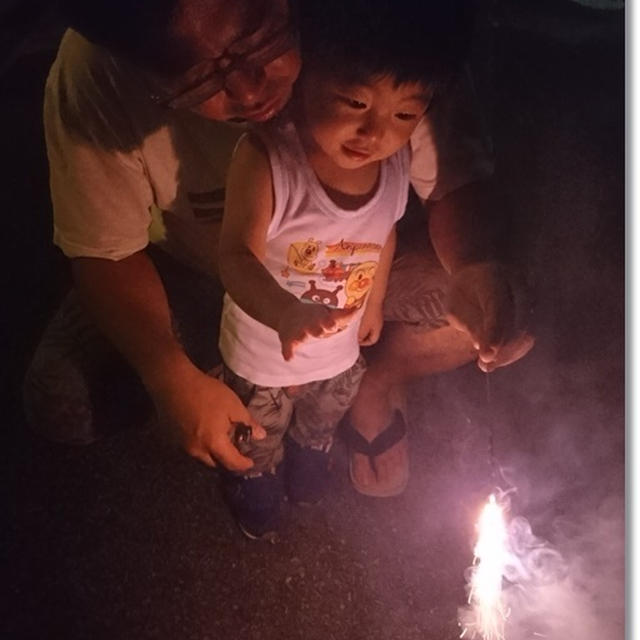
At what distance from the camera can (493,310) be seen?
40.4 inches

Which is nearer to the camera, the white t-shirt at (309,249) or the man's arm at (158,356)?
the white t-shirt at (309,249)

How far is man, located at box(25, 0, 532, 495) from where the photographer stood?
Result: 78cm

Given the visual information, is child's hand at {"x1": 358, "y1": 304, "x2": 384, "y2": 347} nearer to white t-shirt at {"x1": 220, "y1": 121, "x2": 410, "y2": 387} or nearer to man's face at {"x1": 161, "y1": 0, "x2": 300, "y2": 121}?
white t-shirt at {"x1": 220, "y1": 121, "x2": 410, "y2": 387}

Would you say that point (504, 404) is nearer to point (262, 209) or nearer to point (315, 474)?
point (315, 474)

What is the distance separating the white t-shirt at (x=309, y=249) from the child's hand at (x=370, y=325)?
29 millimetres

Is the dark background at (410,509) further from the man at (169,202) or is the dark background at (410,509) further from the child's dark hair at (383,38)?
the child's dark hair at (383,38)

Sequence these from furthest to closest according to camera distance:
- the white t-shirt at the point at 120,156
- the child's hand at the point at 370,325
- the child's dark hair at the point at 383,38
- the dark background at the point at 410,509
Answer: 1. the dark background at the point at 410,509
2. the child's hand at the point at 370,325
3. the white t-shirt at the point at 120,156
4. the child's dark hair at the point at 383,38

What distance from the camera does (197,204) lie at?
100 cm

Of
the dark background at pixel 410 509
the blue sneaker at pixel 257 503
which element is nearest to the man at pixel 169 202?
the dark background at pixel 410 509

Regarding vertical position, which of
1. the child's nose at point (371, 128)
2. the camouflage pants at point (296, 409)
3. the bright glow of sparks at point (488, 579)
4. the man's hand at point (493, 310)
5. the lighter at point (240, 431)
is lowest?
the bright glow of sparks at point (488, 579)

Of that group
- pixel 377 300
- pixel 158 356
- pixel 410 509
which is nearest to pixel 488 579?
pixel 410 509

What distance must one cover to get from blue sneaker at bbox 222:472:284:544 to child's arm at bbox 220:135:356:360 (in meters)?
0.58

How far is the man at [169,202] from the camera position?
78cm

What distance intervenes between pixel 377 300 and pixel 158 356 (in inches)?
12.4
